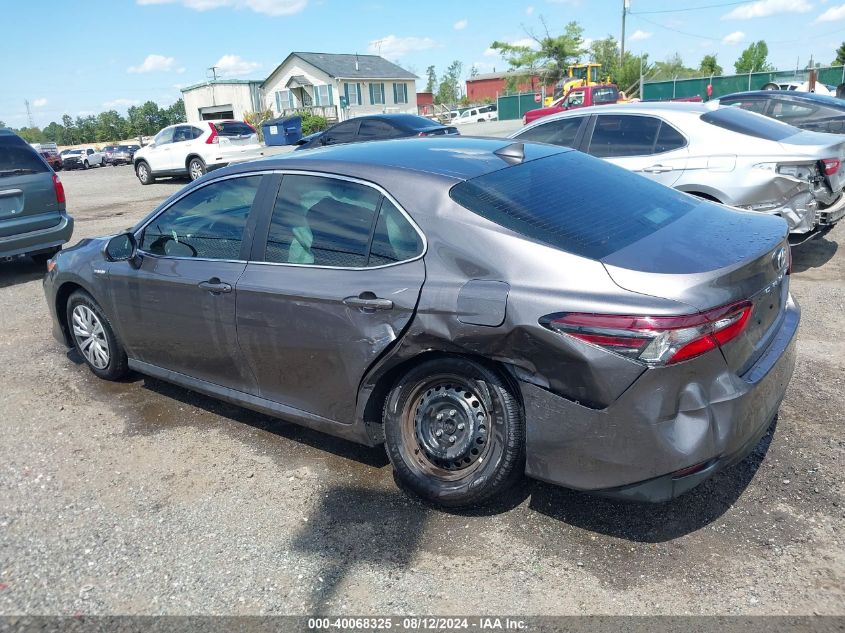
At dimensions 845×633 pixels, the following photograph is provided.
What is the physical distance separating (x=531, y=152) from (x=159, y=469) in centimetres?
276

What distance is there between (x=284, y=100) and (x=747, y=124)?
52.7 m

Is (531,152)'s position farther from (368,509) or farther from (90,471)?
(90,471)

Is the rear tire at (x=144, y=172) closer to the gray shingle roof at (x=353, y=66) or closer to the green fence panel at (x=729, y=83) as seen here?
the green fence panel at (x=729, y=83)

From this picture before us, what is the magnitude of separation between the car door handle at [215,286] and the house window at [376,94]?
176ft

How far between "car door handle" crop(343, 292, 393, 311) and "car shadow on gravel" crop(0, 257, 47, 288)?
708 centimetres

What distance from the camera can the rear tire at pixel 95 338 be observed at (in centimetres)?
493

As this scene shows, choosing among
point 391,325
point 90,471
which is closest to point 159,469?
point 90,471

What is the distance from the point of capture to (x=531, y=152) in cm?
392

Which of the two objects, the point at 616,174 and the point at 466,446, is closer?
the point at 466,446

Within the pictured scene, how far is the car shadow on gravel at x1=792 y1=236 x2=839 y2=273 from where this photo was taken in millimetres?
7359

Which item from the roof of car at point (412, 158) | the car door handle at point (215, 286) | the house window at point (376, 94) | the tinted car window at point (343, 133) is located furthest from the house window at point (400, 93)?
the car door handle at point (215, 286)

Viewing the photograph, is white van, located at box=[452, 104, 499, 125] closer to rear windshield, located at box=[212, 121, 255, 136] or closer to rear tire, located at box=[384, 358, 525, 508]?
rear windshield, located at box=[212, 121, 255, 136]

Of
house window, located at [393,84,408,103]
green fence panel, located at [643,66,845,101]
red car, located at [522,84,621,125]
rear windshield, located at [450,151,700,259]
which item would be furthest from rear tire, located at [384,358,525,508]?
house window, located at [393,84,408,103]

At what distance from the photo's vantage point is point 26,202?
A: 8.52m
